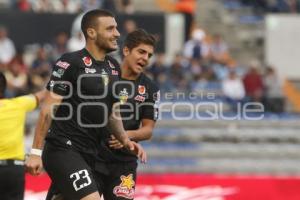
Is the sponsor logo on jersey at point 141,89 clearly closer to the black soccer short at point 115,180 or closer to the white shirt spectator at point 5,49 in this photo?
the black soccer short at point 115,180

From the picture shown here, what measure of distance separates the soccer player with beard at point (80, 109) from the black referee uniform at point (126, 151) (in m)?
0.46

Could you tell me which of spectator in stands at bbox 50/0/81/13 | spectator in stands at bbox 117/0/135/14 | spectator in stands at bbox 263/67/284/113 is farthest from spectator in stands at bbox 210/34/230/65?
spectator in stands at bbox 50/0/81/13

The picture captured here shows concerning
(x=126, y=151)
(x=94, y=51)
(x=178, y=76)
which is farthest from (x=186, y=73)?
(x=94, y=51)

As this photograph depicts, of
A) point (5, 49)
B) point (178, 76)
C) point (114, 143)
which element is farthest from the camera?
point (5, 49)

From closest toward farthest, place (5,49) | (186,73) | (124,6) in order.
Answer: (5,49)
(186,73)
(124,6)

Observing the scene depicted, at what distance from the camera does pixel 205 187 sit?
13.0 meters

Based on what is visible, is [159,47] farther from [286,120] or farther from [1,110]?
[1,110]

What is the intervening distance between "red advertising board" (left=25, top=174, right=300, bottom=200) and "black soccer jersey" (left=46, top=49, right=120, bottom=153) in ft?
14.8

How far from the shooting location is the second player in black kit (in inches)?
348

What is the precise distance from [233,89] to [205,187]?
5.29 metres

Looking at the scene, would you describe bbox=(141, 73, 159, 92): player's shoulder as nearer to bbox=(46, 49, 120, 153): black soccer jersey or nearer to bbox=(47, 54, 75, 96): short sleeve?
bbox=(46, 49, 120, 153): black soccer jersey

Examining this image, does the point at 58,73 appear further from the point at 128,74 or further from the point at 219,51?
the point at 219,51

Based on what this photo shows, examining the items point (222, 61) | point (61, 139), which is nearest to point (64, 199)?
point (61, 139)

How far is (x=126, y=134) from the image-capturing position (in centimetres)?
859
